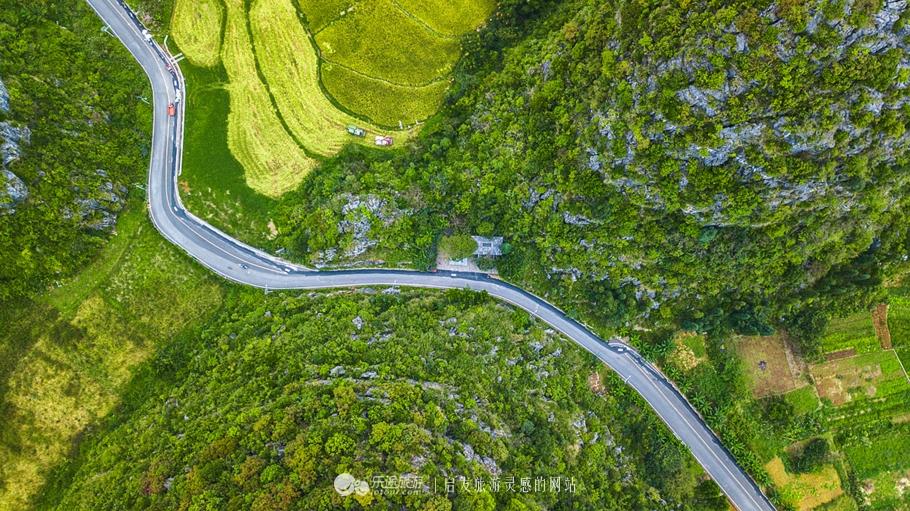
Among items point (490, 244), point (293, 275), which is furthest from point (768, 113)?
point (293, 275)

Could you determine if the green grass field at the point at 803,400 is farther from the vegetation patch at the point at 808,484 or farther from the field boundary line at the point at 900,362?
the field boundary line at the point at 900,362

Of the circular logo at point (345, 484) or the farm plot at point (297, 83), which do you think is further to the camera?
the farm plot at point (297, 83)

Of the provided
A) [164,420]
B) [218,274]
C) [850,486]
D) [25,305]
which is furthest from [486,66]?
[850,486]

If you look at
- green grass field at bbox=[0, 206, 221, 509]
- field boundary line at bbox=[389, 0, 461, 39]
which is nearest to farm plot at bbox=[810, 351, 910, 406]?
field boundary line at bbox=[389, 0, 461, 39]

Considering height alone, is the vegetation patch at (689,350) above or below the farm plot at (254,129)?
below

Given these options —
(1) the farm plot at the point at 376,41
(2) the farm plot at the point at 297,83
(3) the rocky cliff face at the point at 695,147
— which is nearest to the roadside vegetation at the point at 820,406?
(3) the rocky cliff face at the point at 695,147

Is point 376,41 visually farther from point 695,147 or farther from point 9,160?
point 9,160

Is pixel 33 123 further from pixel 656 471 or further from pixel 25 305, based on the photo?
pixel 656 471
